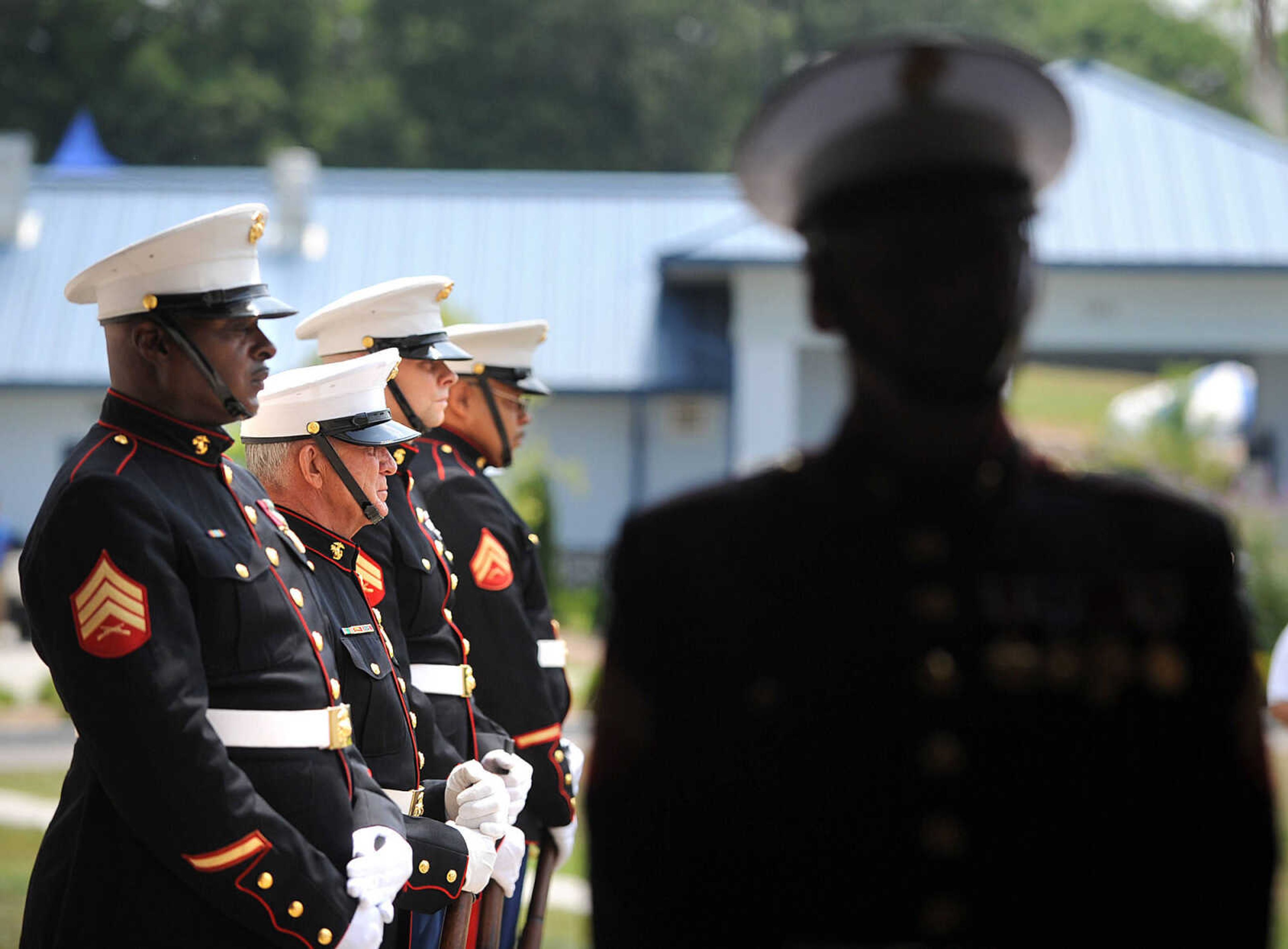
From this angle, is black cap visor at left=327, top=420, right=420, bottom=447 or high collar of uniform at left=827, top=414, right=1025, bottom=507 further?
black cap visor at left=327, top=420, right=420, bottom=447

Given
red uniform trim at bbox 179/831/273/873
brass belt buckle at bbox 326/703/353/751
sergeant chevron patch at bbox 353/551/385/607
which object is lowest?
red uniform trim at bbox 179/831/273/873

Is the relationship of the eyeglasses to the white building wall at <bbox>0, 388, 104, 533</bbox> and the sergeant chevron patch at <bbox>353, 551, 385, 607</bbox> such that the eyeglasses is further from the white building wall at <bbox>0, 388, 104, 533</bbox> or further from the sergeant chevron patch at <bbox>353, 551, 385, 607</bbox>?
the white building wall at <bbox>0, 388, 104, 533</bbox>

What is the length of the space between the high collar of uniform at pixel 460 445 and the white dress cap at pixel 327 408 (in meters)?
0.91

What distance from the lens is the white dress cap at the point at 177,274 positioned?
2.60 meters

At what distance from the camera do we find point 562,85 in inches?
1130

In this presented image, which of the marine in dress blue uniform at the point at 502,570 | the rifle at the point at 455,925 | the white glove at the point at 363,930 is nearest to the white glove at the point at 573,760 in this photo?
the marine in dress blue uniform at the point at 502,570

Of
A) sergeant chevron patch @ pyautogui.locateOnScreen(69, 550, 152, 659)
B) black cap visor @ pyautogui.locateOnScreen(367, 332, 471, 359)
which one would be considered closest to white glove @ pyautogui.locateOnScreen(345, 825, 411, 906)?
sergeant chevron patch @ pyautogui.locateOnScreen(69, 550, 152, 659)

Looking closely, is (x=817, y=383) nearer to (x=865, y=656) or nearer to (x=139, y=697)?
(x=865, y=656)

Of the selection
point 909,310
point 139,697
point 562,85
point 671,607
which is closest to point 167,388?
point 139,697

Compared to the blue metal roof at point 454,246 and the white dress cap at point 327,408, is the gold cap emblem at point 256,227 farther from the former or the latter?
the blue metal roof at point 454,246

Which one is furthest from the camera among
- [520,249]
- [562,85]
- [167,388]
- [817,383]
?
[562,85]

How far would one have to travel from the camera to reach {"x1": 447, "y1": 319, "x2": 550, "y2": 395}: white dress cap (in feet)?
13.9

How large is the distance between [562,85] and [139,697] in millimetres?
27467

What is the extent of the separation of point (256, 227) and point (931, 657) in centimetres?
174
